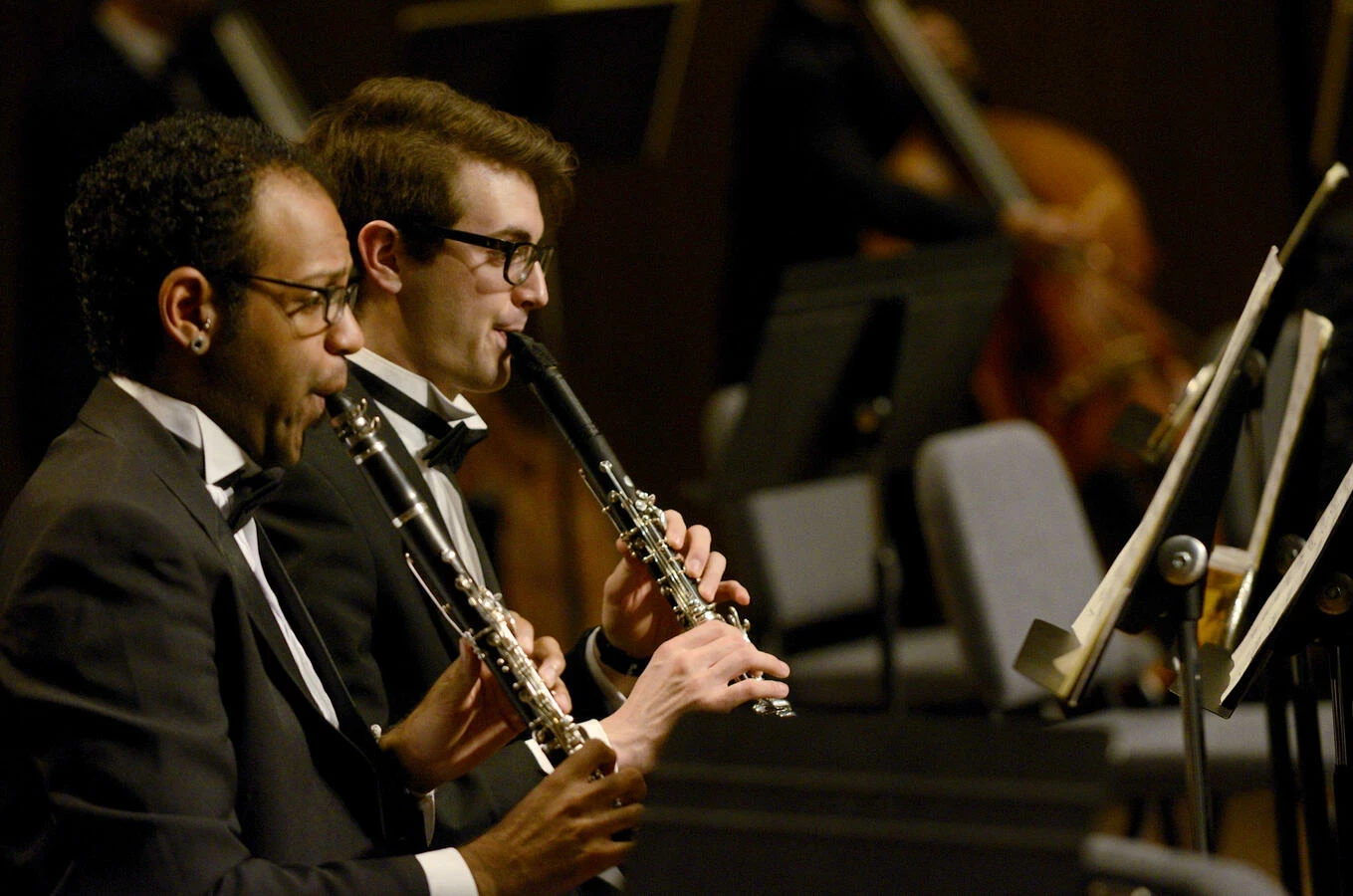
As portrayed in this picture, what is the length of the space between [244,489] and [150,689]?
0.25 meters

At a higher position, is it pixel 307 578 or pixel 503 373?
pixel 503 373

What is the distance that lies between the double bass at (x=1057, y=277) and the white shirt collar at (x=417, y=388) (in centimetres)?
210

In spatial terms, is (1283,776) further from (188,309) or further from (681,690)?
(188,309)

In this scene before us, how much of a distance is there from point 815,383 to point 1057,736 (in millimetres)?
2097

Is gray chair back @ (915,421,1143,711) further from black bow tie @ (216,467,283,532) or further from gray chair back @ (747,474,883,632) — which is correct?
black bow tie @ (216,467,283,532)

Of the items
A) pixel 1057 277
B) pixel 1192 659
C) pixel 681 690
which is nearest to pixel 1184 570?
pixel 1192 659

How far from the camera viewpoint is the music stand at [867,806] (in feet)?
2.95

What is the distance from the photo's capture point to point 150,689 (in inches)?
49.3

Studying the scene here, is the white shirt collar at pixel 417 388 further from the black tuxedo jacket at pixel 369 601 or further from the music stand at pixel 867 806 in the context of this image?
the music stand at pixel 867 806

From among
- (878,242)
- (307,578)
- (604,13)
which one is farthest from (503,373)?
(878,242)

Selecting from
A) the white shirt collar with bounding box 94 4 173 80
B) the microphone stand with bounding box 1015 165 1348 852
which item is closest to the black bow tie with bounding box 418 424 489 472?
the microphone stand with bounding box 1015 165 1348 852

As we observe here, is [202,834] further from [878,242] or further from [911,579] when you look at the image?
[878,242]

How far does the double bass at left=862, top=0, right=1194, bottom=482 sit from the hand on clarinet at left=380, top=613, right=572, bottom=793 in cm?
235

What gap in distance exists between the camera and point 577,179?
202 inches
